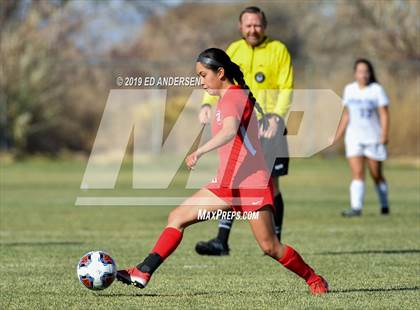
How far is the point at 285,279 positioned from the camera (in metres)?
8.48

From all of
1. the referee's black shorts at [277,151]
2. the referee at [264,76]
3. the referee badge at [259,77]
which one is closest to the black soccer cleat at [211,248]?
the referee at [264,76]

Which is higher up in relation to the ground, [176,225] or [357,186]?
[357,186]

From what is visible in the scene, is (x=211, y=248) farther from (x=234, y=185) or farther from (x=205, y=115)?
(x=234, y=185)

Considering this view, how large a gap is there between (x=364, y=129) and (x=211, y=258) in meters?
5.46

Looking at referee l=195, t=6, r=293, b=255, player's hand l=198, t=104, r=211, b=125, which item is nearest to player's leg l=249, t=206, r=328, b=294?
player's hand l=198, t=104, r=211, b=125

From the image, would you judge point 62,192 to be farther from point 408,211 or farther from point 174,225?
point 174,225

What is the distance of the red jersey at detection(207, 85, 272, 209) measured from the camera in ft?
23.7

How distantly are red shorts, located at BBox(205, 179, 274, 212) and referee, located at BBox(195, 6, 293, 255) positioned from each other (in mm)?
2300

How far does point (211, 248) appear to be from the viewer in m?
9.91

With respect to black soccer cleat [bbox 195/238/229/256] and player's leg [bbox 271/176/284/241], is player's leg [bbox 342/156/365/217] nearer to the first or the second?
player's leg [bbox 271/176/284/241]

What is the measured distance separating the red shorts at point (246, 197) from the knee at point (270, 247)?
26cm

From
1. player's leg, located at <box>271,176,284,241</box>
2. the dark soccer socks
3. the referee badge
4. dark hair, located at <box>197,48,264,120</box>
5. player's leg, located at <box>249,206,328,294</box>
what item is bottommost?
player's leg, located at <box>249,206,328,294</box>

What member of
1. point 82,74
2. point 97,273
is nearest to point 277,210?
point 97,273

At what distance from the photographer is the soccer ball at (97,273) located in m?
7.19
